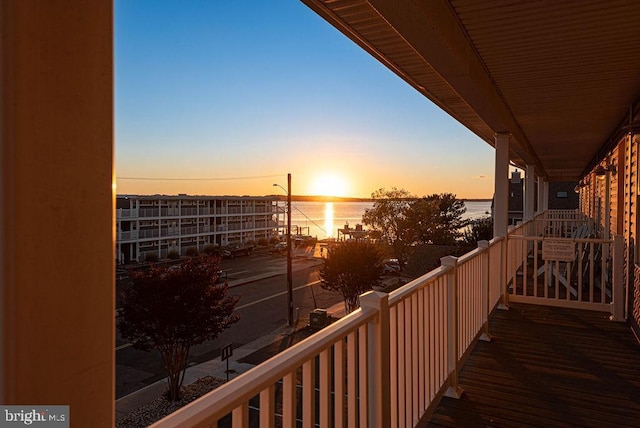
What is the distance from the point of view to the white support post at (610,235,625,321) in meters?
4.60

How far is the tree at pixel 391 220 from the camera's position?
2827 cm

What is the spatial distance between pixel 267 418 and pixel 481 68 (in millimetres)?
3364

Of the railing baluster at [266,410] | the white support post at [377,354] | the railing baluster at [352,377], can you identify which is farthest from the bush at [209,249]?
the railing baluster at [266,410]

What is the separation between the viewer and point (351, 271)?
1728cm

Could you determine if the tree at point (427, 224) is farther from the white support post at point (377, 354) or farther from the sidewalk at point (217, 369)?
the white support post at point (377, 354)

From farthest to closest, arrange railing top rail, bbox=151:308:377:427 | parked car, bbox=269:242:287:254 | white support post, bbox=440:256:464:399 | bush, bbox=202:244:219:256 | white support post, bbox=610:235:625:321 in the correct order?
parked car, bbox=269:242:287:254, bush, bbox=202:244:219:256, white support post, bbox=610:235:625:321, white support post, bbox=440:256:464:399, railing top rail, bbox=151:308:377:427

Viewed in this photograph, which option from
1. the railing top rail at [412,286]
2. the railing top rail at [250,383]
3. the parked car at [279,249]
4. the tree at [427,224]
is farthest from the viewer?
the parked car at [279,249]

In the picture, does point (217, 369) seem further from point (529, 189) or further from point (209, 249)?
point (209, 249)

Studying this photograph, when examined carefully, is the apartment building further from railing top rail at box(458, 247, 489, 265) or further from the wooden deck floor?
the wooden deck floor

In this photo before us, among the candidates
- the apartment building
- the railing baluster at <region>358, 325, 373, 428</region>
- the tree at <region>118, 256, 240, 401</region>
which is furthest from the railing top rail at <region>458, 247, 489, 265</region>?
the apartment building
